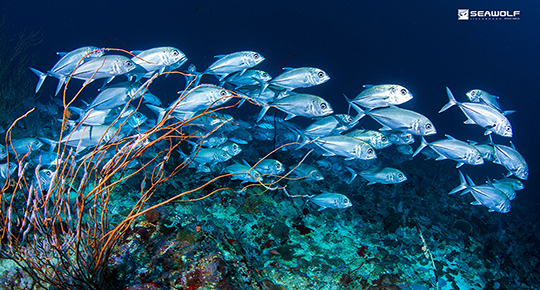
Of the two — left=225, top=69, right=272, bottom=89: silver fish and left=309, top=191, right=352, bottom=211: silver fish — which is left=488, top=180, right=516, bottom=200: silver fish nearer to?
left=309, top=191, right=352, bottom=211: silver fish

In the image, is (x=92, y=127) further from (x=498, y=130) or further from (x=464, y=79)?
(x=464, y=79)

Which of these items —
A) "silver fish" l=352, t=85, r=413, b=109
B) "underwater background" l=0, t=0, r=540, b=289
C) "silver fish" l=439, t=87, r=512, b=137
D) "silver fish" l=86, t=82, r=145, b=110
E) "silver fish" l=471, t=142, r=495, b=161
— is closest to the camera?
"underwater background" l=0, t=0, r=540, b=289

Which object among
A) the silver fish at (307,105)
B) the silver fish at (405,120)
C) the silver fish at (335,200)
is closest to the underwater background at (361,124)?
the silver fish at (335,200)

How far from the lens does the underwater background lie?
3.01 metres

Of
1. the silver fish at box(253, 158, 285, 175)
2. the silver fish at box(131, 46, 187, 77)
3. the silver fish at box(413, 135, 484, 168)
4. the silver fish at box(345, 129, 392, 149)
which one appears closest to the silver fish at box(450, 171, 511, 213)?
the silver fish at box(413, 135, 484, 168)

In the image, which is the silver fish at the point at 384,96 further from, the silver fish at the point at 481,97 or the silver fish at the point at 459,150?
the silver fish at the point at 481,97

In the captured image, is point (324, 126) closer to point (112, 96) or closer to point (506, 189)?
point (112, 96)

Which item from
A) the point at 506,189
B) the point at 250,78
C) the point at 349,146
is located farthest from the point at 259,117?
the point at 506,189

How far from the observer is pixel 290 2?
3791 centimetres

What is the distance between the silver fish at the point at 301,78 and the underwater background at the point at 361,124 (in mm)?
2151

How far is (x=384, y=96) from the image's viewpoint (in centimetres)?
378

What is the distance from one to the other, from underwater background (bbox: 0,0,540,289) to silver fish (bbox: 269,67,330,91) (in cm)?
215

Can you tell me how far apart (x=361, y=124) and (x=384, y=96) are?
79.5 feet

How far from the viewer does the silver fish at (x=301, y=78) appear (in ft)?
12.3
